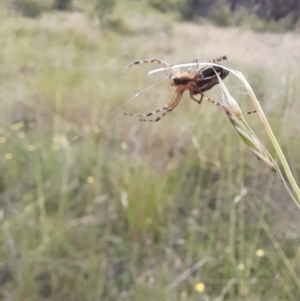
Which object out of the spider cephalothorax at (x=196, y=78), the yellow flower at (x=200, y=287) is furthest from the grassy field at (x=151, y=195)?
the spider cephalothorax at (x=196, y=78)

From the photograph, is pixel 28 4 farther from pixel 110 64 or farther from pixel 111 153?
pixel 111 153

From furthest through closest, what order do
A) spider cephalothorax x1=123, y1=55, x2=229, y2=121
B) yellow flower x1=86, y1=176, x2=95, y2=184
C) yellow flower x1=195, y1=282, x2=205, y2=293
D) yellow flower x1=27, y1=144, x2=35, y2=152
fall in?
yellow flower x1=27, y1=144, x2=35, y2=152, yellow flower x1=86, y1=176, x2=95, y2=184, yellow flower x1=195, y1=282, x2=205, y2=293, spider cephalothorax x1=123, y1=55, x2=229, y2=121

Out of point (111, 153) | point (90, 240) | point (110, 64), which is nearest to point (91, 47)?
point (110, 64)

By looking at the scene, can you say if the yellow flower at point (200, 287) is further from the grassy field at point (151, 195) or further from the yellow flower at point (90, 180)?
the yellow flower at point (90, 180)

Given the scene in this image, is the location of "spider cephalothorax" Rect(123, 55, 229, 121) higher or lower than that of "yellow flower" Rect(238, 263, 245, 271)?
higher

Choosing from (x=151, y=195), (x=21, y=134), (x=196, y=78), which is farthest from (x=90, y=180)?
(x=196, y=78)

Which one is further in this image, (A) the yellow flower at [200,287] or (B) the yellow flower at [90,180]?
(B) the yellow flower at [90,180]

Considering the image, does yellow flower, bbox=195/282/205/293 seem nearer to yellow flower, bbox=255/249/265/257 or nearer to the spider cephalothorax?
yellow flower, bbox=255/249/265/257

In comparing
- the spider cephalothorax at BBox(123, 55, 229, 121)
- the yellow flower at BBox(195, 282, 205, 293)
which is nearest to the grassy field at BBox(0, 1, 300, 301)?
the yellow flower at BBox(195, 282, 205, 293)

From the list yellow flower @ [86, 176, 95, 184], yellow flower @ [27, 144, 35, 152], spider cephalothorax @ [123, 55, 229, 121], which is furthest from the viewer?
yellow flower @ [27, 144, 35, 152]

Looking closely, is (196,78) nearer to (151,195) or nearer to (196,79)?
(196,79)
